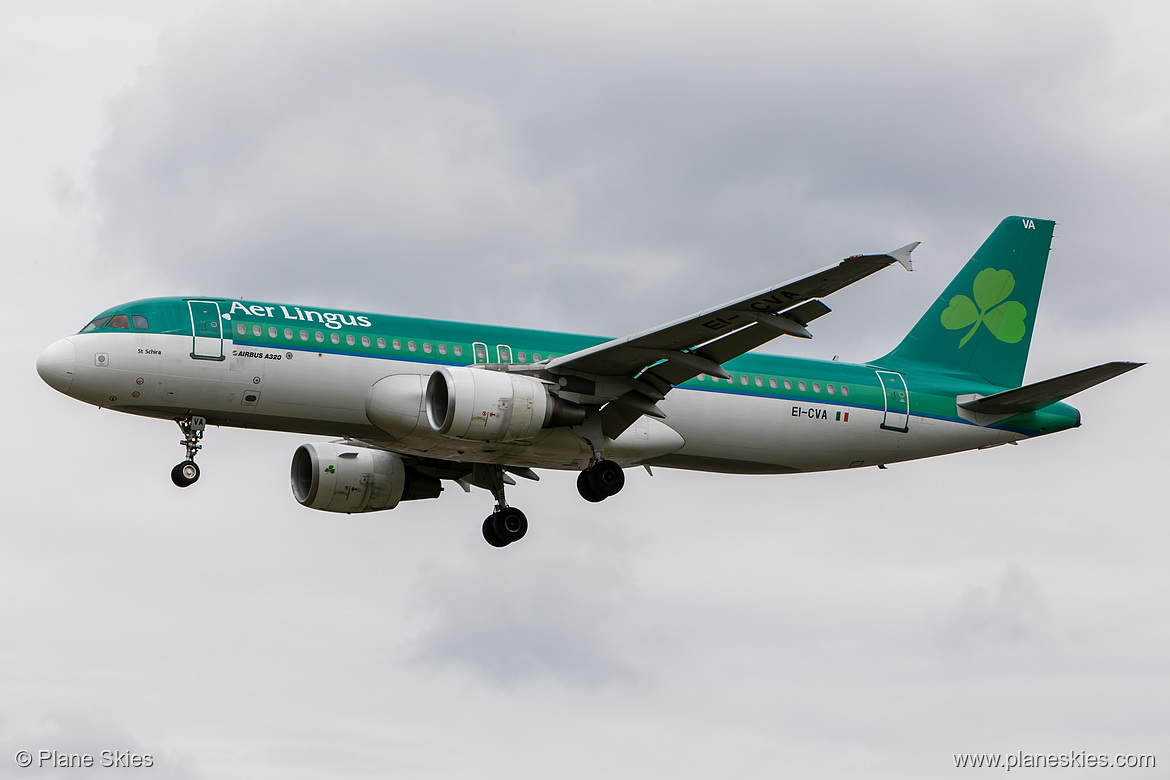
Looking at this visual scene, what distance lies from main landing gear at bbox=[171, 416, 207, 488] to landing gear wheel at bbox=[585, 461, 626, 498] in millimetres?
8596

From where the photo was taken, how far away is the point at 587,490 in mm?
31578

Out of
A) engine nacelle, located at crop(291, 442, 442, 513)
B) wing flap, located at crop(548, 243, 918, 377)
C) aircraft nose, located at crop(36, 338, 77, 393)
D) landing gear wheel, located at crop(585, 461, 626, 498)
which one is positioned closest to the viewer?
wing flap, located at crop(548, 243, 918, 377)

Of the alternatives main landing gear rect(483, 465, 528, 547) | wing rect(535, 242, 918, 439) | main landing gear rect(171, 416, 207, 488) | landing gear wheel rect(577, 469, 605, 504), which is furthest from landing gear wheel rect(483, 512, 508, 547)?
main landing gear rect(171, 416, 207, 488)

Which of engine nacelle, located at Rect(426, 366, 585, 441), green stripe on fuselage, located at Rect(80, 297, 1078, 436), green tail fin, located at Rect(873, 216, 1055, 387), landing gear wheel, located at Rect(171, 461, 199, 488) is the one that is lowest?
landing gear wheel, located at Rect(171, 461, 199, 488)

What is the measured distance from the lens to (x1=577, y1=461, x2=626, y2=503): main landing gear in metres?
31.5

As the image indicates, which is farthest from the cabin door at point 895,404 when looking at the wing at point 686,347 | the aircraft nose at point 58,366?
the aircraft nose at point 58,366

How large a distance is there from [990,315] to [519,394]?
1721 centimetres

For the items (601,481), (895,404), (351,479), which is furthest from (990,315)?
(351,479)

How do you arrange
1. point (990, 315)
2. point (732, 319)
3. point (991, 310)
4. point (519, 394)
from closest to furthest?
1. point (732, 319)
2. point (519, 394)
3. point (990, 315)
4. point (991, 310)

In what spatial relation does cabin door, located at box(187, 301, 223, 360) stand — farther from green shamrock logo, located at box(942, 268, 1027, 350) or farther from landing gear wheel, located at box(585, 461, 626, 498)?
green shamrock logo, located at box(942, 268, 1027, 350)

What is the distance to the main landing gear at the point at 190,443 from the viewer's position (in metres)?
29.4

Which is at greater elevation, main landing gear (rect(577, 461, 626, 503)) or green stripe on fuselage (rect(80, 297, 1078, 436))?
green stripe on fuselage (rect(80, 297, 1078, 436))

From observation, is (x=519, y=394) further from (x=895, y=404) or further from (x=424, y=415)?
(x=895, y=404)

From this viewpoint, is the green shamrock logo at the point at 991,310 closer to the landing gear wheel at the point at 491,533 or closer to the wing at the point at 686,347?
the wing at the point at 686,347
